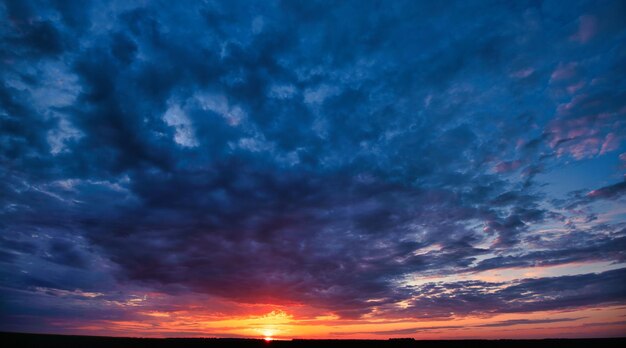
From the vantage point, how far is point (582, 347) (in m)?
98.0

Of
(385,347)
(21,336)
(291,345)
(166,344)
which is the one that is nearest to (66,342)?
(21,336)

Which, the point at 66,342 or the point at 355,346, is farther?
the point at 355,346

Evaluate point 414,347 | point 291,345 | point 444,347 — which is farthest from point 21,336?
point 444,347

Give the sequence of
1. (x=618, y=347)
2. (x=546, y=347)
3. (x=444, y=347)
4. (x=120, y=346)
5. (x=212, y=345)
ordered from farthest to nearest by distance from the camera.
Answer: (x=546, y=347) → (x=444, y=347) → (x=618, y=347) → (x=212, y=345) → (x=120, y=346)

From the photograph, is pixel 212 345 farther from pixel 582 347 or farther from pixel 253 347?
pixel 582 347

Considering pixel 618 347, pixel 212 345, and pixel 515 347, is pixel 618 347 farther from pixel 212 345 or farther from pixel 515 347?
pixel 212 345

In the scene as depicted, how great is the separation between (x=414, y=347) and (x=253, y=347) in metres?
39.1

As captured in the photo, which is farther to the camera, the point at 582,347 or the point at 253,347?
the point at 582,347

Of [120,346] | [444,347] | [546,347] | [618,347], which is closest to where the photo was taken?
[120,346]

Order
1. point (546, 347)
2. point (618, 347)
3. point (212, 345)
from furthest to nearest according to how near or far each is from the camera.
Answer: point (546, 347) < point (618, 347) < point (212, 345)

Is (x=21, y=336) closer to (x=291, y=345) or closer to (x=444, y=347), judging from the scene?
(x=291, y=345)

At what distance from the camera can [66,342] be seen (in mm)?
70750

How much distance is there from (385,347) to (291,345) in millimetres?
24240

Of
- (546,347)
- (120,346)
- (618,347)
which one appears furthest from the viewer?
(546,347)
